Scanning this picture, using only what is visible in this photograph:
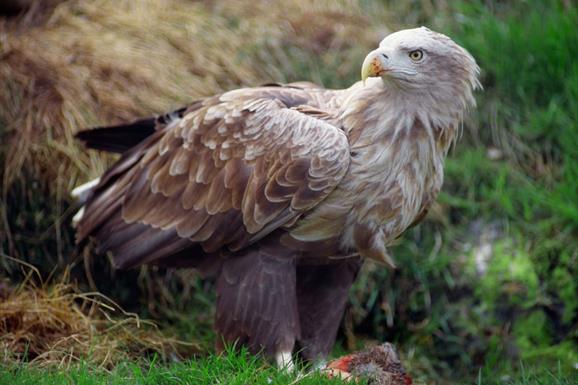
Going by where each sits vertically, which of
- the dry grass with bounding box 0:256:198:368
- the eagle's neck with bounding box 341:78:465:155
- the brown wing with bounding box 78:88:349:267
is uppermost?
the eagle's neck with bounding box 341:78:465:155

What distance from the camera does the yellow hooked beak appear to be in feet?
17.4

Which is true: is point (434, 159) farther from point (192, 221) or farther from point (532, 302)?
point (532, 302)

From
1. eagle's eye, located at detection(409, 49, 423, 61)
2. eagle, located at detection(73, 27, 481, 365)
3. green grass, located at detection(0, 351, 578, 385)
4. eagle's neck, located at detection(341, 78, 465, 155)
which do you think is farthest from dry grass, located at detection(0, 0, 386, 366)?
eagle's eye, located at detection(409, 49, 423, 61)

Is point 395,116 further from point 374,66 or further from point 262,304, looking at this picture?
point 262,304

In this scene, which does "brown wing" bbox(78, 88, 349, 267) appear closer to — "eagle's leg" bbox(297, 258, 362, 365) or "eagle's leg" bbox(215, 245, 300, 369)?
"eagle's leg" bbox(215, 245, 300, 369)

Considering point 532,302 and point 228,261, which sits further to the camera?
point 532,302

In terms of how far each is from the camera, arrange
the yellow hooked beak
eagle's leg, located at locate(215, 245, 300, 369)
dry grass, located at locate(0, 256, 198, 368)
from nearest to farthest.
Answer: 1. the yellow hooked beak
2. eagle's leg, located at locate(215, 245, 300, 369)
3. dry grass, located at locate(0, 256, 198, 368)

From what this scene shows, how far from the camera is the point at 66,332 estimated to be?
646 centimetres

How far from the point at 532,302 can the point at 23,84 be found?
12.6 ft

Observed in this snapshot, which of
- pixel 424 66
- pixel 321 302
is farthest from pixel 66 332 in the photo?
pixel 424 66

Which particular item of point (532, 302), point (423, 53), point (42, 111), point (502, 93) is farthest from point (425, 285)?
point (42, 111)

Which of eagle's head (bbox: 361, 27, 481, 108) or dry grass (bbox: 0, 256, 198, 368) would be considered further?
dry grass (bbox: 0, 256, 198, 368)

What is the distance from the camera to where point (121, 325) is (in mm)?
6762

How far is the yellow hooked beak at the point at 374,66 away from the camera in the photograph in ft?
17.4
